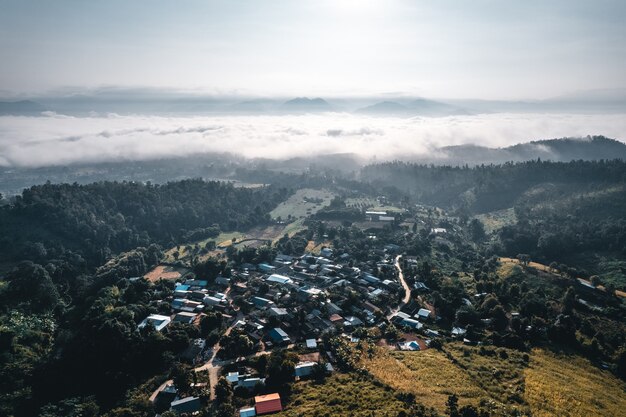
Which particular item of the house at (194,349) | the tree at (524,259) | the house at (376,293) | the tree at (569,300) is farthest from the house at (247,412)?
the tree at (524,259)

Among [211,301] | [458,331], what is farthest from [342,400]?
[211,301]

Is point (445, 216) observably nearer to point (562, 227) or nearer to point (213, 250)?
point (562, 227)

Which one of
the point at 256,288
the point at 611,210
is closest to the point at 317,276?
the point at 256,288

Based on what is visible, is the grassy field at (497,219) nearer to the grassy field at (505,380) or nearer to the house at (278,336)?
the grassy field at (505,380)

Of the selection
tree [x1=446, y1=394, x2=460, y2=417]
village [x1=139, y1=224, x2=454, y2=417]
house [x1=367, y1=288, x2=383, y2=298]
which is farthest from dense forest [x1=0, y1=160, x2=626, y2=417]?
tree [x1=446, y1=394, x2=460, y2=417]

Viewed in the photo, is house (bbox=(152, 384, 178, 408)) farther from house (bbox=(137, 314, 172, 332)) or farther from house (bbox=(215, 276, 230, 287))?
house (bbox=(215, 276, 230, 287))

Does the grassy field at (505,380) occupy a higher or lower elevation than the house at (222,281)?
lower
